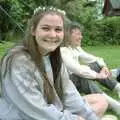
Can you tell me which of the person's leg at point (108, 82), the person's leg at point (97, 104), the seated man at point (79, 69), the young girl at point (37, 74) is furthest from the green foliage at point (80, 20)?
the young girl at point (37, 74)

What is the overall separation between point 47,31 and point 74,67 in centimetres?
202

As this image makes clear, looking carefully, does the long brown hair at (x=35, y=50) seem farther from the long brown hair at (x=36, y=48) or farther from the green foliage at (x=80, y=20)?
the green foliage at (x=80, y=20)

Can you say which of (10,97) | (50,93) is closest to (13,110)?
(10,97)

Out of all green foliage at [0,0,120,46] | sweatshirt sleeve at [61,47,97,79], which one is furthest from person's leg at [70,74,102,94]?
green foliage at [0,0,120,46]

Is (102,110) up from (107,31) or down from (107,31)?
up

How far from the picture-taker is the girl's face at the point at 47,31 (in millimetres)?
3139

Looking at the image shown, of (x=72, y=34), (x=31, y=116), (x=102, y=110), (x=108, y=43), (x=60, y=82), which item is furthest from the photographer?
(x=108, y=43)

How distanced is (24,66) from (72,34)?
2.06 meters

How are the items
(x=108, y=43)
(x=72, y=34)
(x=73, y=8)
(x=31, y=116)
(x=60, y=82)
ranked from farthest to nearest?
(x=73, y=8), (x=108, y=43), (x=72, y=34), (x=60, y=82), (x=31, y=116)

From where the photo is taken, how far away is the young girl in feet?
9.88

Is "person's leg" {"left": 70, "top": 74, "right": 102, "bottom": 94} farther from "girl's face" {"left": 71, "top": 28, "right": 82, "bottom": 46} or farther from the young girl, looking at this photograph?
the young girl

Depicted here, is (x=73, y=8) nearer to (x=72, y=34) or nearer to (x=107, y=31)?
(x=107, y=31)

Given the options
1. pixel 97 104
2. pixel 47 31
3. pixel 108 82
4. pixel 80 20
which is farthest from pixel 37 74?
pixel 80 20

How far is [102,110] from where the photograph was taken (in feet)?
12.8
